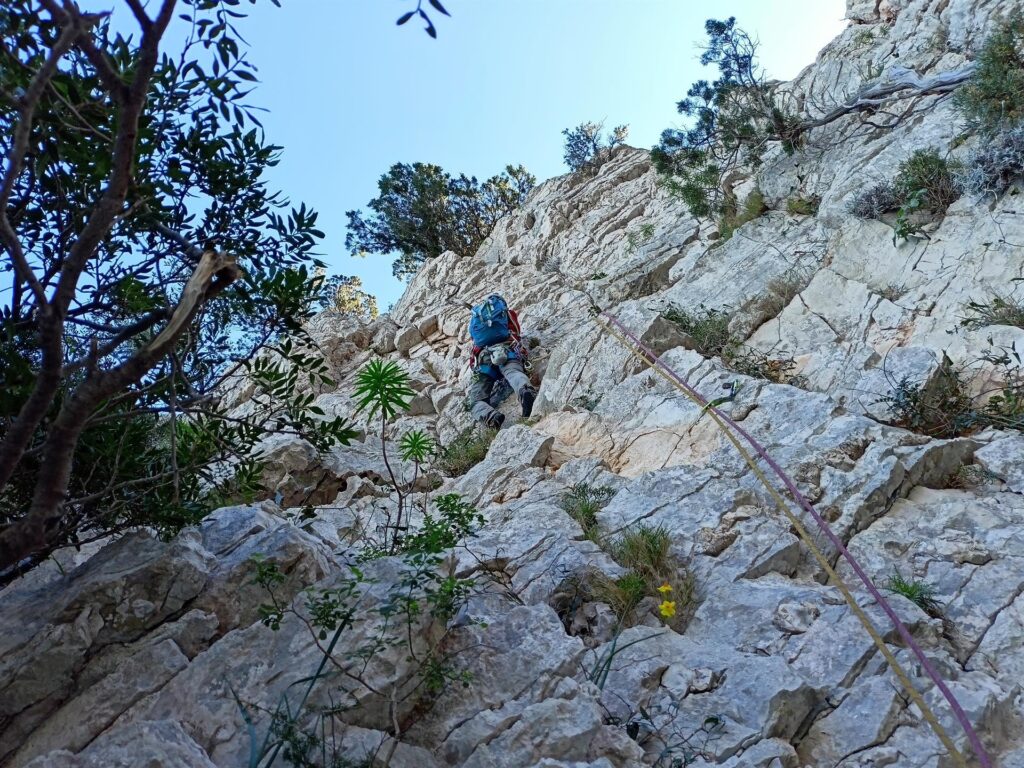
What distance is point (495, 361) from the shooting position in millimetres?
10555

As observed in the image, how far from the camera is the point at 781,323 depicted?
27.6ft

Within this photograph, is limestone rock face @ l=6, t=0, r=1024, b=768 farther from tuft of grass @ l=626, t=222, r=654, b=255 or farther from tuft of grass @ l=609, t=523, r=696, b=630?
tuft of grass @ l=626, t=222, r=654, b=255

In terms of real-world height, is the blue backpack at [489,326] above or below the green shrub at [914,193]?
above

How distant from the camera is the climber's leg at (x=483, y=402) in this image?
979cm

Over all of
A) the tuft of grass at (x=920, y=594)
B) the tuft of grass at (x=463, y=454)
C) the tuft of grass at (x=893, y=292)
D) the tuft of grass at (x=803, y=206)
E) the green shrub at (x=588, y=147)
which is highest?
A: the green shrub at (x=588, y=147)

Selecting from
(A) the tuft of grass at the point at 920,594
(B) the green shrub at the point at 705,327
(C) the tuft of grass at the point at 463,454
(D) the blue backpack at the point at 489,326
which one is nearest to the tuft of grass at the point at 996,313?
(B) the green shrub at the point at 705,327

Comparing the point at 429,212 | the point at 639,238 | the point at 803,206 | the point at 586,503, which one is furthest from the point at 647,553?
the point at 429,212

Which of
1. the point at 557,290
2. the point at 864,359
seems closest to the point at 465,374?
the point at 557,290

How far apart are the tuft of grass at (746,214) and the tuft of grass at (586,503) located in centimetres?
591

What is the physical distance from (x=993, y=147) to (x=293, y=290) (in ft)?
25.4

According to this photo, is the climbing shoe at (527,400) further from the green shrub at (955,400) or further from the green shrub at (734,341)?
the green shrub at (955,400)

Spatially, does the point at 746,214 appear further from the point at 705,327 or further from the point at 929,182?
the point at 705,327

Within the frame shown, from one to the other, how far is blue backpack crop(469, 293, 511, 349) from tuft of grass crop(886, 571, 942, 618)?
724cm

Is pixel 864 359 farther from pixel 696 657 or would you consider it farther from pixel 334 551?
pixel 334 551
